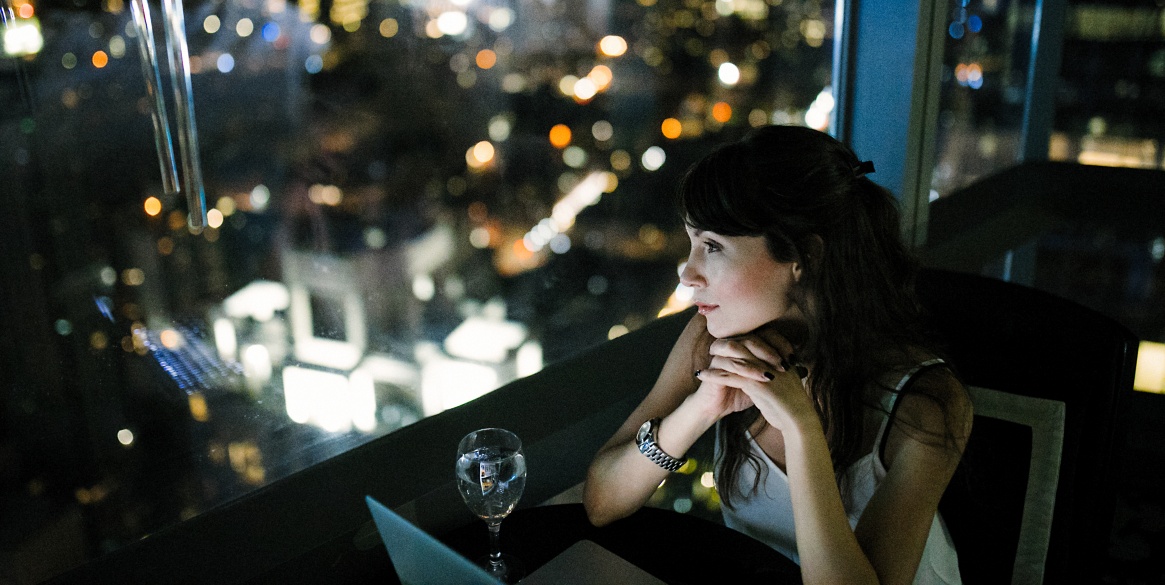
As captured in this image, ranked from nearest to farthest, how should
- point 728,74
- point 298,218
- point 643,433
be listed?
point 643,433 < point 298,218 < point 728,74

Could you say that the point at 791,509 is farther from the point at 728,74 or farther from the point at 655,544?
the point at 728,74

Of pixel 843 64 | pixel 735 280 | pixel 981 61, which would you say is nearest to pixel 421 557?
pixel 735 280

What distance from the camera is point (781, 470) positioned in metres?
1.31

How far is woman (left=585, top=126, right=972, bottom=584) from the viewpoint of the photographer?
1114mm

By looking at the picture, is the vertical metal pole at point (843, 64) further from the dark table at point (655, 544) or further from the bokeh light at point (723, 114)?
the dark table at point (655, 544)

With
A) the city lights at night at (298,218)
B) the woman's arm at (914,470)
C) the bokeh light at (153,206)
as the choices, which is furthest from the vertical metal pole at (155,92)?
the woman's arm at (914,470)

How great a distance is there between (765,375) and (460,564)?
0.60 meters

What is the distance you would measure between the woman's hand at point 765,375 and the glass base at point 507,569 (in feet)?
1.29

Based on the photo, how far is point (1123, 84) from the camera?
20.5 meters

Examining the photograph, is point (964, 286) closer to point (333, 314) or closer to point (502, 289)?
point (333, 314)

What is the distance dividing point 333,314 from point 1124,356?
1.65 meters

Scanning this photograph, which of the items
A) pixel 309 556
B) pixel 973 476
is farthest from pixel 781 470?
pixel 309 556

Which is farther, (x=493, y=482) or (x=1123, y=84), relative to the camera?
(x=1123, y=84)

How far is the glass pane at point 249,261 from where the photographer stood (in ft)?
4.23
